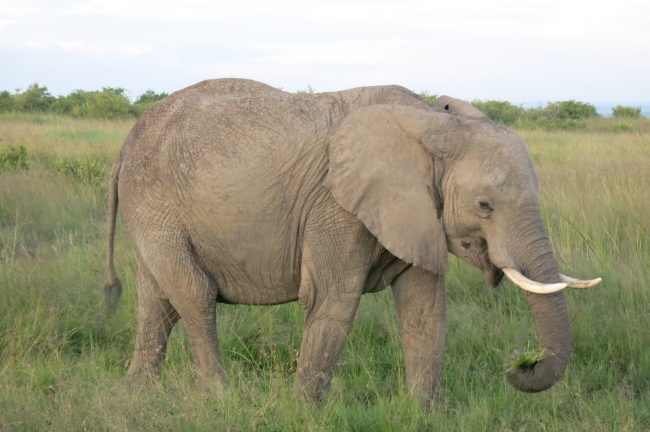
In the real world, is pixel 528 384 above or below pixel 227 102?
below

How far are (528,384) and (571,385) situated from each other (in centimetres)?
87

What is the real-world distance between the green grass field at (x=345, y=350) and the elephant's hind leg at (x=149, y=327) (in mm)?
131

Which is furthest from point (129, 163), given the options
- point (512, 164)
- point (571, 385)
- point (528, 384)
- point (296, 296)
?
point (571, 385)

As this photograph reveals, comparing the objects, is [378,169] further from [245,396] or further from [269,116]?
[245,396]

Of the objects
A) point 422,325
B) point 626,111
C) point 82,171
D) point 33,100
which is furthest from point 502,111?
point 422,325

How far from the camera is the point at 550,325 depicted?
3.77 m

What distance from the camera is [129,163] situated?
4379 mm

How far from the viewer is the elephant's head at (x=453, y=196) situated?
3719mm

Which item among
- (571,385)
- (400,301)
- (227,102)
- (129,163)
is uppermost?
(227,102)

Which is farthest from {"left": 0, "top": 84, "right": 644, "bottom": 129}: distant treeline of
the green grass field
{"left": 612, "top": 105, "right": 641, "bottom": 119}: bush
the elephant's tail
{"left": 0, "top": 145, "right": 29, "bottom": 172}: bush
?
the elephant's tail

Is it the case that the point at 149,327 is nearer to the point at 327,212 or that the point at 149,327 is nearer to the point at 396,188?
the point at 327,212

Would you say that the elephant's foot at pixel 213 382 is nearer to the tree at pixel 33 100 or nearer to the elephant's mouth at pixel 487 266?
the elephant's mouth at pixel 487 266

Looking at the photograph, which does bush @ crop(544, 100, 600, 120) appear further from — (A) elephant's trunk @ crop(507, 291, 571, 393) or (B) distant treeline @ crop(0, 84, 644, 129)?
(A) elephant's trunk @ crop(507, 291, 571, 393)

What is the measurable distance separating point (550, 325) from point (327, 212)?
1061mm
